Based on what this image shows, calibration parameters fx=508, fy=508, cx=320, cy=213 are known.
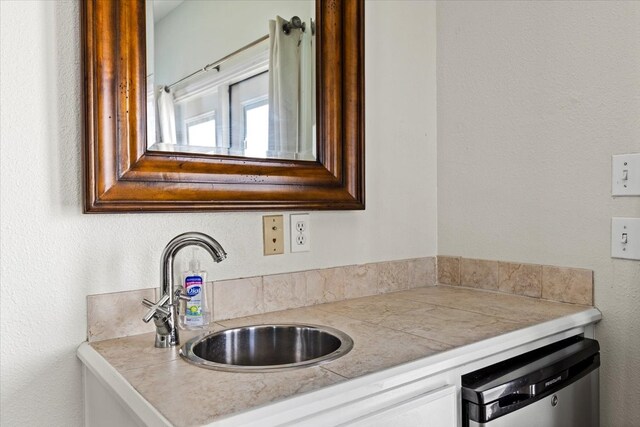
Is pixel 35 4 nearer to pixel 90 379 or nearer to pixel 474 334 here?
pixel 90 379

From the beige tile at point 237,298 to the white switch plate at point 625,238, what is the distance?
0.98 metres

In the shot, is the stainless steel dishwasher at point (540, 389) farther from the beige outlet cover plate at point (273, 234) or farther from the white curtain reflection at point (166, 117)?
the white curtain reflection at point (166, 117)

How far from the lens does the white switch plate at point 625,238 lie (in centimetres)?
134

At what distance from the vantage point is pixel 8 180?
107 cm

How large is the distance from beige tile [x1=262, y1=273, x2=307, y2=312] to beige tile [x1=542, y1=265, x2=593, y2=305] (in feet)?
2.42

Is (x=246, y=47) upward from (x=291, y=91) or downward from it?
upward

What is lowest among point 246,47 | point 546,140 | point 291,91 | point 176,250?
point 176,250

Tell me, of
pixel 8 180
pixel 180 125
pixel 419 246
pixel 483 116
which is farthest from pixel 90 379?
pixel 483 116

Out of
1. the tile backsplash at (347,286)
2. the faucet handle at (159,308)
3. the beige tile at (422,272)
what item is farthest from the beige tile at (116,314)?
the beige tile at (422,272)

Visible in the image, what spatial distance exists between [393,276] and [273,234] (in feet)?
1.65

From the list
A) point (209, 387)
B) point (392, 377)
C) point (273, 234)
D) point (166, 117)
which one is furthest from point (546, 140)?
point (209, 387)

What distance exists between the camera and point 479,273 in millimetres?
1737

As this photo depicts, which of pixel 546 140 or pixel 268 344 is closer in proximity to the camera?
pixel 268 344

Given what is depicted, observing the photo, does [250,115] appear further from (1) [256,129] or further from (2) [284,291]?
(2) [284,291]
